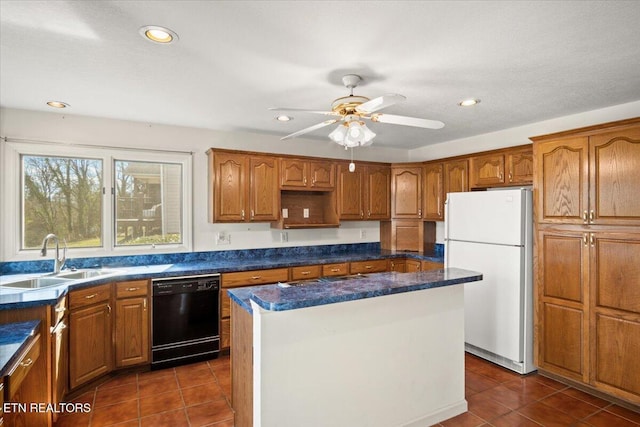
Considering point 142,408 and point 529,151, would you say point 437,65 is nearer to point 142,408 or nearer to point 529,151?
point 529,151

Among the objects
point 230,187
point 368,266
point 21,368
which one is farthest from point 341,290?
point 368,266

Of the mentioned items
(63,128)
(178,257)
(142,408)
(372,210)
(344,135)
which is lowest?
(142,408)

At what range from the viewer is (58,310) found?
246cm

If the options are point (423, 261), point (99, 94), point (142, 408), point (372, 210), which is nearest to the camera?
point (142, 408)

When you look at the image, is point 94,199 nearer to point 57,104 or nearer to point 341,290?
point 57,104

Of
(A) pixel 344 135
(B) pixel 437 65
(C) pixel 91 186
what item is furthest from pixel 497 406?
(C) pixel 91 186

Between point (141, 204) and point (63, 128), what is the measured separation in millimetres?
998

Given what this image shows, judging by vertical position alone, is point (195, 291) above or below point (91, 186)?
below

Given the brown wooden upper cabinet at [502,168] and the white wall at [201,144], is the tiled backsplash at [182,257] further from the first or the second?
the brown wooden upper cabinet at [502,168]

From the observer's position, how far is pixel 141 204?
379 centimetres

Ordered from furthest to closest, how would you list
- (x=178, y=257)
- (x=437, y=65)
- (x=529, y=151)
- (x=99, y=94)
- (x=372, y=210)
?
1. (x=372, y=210)
2. (x=178, y=257)
3. (x=529, y=151)
4. (x=99, y=94)
5. (x=437, y=65)

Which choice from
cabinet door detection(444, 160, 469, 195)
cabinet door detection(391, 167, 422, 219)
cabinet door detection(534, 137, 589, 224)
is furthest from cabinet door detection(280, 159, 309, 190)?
cabinet door detection(534, 137, 589, 224)

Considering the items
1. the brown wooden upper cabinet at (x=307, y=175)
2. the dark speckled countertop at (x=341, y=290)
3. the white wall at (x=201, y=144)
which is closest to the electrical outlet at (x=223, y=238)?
the white wall at (x=201, y=144)

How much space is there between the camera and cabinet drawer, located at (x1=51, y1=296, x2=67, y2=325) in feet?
7.77
